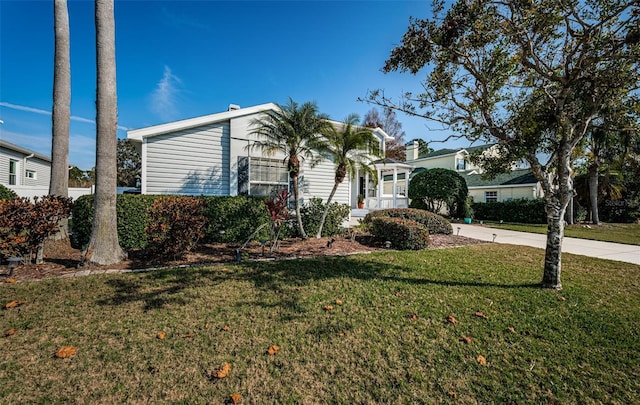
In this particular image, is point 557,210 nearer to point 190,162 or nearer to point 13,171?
point 190,162

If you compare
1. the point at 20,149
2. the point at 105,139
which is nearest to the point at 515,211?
the point at 105,139

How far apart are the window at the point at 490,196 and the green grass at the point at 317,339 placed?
2031 cm

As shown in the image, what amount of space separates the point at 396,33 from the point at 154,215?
596 centimetres

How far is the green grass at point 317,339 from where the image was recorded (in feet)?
7.11

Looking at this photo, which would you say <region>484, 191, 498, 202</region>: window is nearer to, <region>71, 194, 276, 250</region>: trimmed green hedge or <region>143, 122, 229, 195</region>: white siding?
<region>71, 194, 276, 250</region>: trimmed green hedge

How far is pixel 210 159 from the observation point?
9.09 metres

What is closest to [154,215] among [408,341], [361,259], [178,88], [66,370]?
[66,370]

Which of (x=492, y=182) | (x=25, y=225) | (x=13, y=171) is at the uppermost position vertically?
(x=492, y=182)

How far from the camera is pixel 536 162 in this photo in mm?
4535

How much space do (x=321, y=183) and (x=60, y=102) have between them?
822 centimetres

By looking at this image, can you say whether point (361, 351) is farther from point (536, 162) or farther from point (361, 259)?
point (536, 162)

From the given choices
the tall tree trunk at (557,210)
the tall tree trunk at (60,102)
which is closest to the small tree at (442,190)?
the tall tree trunk at (557,210)

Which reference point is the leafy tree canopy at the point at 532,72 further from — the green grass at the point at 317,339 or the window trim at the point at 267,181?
the window trim at the point at 267,181

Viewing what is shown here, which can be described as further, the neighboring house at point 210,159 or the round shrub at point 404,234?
the neighboring house at point 210,159
